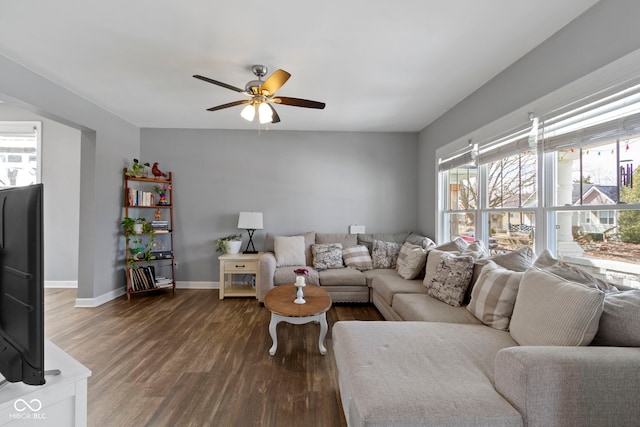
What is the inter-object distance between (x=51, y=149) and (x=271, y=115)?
13.3 feet

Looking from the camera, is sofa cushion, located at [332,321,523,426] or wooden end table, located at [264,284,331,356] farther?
wooden end table, located at [264,284,331,356]

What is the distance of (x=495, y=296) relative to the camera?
5.98 ft

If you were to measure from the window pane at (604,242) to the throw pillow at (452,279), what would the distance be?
65cm

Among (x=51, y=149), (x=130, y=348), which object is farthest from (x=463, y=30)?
(x=51, y=149)

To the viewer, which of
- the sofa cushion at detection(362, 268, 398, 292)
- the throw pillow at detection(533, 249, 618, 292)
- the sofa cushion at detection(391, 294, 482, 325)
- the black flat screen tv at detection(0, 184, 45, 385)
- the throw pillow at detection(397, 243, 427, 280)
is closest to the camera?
the black flat screen tv at detection(0, 184, 45, 385)

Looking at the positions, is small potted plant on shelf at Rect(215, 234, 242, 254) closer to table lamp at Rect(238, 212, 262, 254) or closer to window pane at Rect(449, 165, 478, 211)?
table lamp at Rect(238, 212, 262, 254)

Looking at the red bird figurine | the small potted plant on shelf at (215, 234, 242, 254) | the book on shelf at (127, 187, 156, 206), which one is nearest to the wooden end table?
the small potted plant on shelf at (215, 234, 242, 254)

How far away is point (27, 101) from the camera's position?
2.47m

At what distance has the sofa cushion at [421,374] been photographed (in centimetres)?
100

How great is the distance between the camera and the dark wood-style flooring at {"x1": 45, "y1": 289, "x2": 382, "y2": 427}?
1610mm

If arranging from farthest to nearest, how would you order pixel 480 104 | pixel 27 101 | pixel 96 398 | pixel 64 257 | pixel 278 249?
1. pixel 64 257
2. pixel 278 249
3. pixel 480 104
4. pixel 27 101
5. pixel 96 398

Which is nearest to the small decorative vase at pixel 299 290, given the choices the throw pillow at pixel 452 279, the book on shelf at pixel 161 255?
the throw pillow at pixel 452 279

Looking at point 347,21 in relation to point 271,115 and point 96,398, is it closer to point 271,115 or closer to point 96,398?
point 271,115

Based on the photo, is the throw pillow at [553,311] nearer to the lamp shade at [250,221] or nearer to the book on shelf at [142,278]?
the lamp shade at [250,221]
